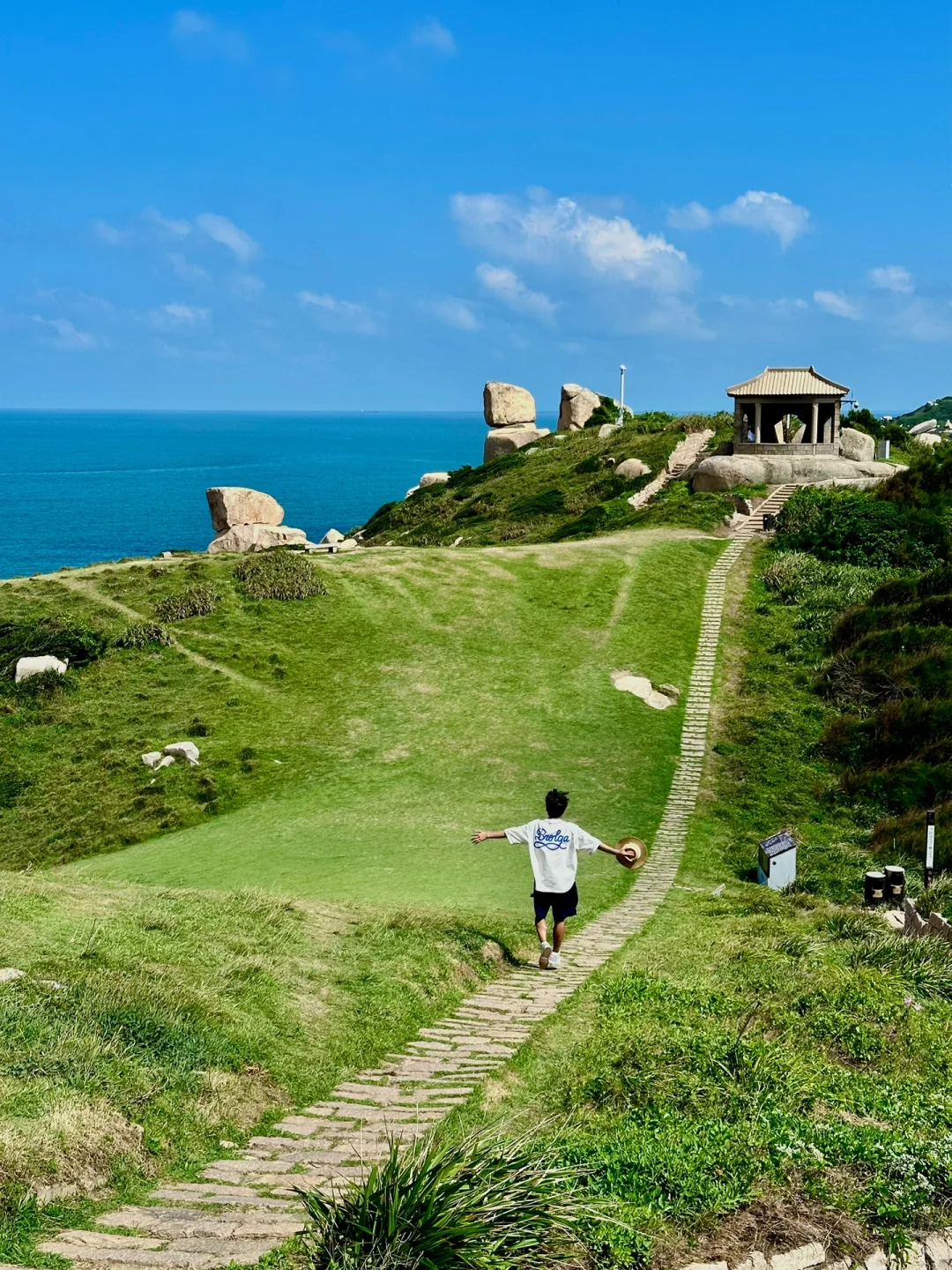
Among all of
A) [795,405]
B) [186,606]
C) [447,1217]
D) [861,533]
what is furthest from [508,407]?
[447,1217]

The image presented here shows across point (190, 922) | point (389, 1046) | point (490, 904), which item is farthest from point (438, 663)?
point (389, 1046)

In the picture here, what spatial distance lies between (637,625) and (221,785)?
1619 cm

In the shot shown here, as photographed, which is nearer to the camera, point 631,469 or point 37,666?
point 37,666

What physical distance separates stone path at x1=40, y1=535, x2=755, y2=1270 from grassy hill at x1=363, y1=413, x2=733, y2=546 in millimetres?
38115

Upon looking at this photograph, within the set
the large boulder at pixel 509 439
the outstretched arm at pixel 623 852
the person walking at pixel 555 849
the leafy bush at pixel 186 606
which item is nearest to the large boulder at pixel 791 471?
the leafy bush at pixel 186 606

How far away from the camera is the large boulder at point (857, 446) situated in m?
56.3

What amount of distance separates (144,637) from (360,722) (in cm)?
887

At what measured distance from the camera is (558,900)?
15.1 m

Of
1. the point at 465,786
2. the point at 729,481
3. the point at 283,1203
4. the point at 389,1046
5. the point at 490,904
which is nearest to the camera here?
the point at 283,1203

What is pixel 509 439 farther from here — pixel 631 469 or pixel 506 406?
pixel 631 469

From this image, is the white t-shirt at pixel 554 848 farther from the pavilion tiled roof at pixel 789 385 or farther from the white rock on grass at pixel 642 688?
the pavilion tiled roof at pixel 789 385

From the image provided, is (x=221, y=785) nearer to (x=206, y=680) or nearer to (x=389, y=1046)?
(x=206, y=680)

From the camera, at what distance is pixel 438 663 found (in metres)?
36.9

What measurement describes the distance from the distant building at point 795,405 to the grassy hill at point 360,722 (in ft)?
36.6
